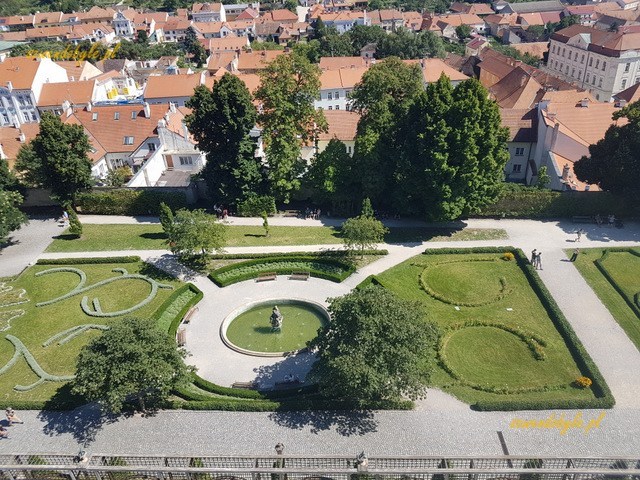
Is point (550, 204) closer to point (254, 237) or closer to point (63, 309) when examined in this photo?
point (254, 237)

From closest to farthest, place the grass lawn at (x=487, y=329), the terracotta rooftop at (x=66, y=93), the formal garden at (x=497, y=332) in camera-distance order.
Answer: the formal garden at (x=497, y=332) → the grass lawn at (x=487, y=329) → the terracotta rooftop at (x=66, y=93)

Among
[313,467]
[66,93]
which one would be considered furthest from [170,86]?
[313,467]

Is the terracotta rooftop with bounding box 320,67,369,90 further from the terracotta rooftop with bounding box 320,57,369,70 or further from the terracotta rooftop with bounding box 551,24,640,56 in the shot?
the terracotta rooftop with bounding box 551,24,640,56

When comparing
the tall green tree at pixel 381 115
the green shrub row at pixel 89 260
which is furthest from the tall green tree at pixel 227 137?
the green shrub row at pixel 89 260

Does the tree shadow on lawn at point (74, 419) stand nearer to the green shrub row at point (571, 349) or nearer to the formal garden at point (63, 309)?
the formal garden at point (63, 309)

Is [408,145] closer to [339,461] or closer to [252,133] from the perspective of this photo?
[252,133]

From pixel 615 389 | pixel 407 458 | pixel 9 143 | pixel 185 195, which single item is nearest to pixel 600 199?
pixel 615 389
